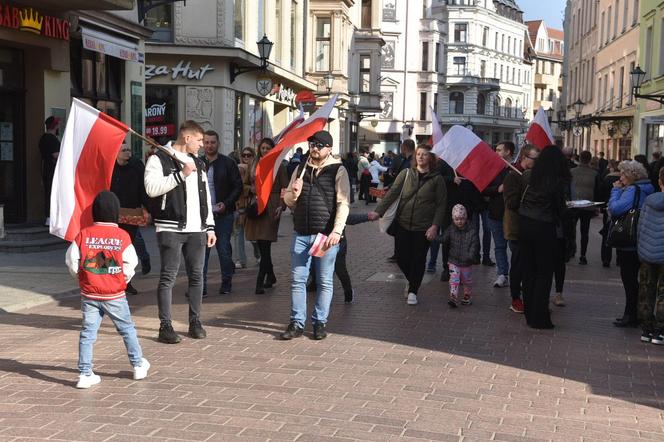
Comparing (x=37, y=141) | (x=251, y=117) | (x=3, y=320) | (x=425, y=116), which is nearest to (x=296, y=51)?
(x=251, y=117)

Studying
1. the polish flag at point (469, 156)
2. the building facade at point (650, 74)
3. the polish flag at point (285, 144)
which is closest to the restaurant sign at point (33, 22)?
the polish flag at point (285, 144)

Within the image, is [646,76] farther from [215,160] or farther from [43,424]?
[43,424]

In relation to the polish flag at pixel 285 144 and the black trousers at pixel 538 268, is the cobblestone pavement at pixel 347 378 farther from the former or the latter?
the polish flag at pixel 285 144

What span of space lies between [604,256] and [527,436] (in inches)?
372

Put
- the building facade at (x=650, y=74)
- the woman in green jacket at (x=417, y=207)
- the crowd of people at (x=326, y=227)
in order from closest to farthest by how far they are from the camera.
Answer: the crowd of people at (x=326, y=227), the woman in green jacket at (x=417, y=207), the building facade at (x=650, y=74)

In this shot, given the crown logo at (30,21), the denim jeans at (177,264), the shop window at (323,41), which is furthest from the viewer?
the shop window at (323,41)

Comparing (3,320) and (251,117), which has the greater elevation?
(251,117)

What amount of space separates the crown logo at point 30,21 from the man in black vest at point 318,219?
7.74 meters

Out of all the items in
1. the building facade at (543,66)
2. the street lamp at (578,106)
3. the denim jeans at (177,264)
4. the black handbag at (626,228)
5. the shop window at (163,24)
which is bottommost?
the denim jeans at (177,264)

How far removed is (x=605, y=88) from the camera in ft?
132

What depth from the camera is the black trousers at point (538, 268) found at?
879cm

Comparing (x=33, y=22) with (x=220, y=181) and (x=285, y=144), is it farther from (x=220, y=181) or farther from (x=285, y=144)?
(x=285, y=144)

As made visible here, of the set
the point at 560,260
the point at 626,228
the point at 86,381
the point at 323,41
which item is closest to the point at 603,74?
the point at 323,41

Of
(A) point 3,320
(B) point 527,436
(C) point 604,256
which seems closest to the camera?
(B) point 527,436
